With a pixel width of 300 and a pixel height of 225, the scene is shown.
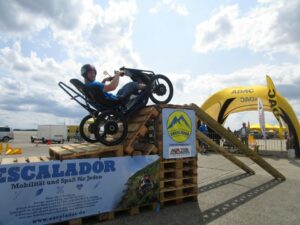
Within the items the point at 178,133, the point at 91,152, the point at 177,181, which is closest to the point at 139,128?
the point at 178,133

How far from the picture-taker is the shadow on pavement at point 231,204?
5397mm

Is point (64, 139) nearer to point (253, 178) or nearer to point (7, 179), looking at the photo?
point (253, 178)

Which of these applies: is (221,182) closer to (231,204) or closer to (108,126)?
(231,204)

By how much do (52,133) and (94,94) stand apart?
3619 cm

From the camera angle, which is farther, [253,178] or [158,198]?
[253,178]

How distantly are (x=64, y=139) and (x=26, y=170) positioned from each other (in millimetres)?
36773

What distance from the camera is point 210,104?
1930 cm

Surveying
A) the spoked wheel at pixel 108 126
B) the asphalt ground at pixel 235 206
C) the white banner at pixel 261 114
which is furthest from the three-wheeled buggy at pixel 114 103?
the white banner at pixel 261 114

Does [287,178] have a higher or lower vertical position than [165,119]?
lower

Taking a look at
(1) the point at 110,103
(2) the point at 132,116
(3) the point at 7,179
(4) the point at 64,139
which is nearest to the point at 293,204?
(2) the point at 132,116

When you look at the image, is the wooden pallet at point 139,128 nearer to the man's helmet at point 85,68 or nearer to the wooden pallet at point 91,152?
the wooden pallet at point 91,152

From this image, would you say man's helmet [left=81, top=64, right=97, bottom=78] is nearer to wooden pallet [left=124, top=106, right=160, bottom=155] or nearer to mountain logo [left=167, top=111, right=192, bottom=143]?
wooden pallet [left=124, top=106, right=160, bottom=155]

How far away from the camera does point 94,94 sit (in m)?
5.40

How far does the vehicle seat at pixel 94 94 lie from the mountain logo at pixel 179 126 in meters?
1.33
